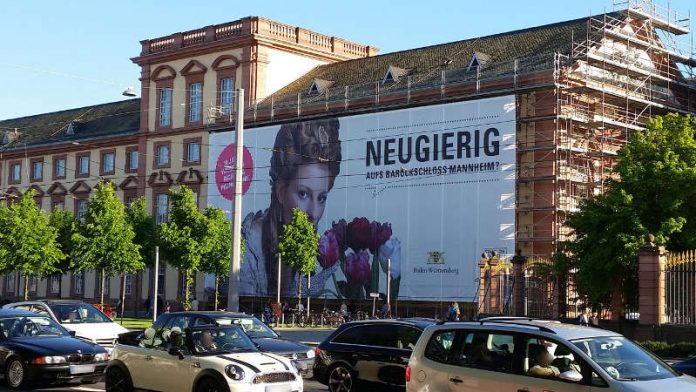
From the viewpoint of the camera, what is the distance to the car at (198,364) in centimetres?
1487

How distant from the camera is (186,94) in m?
71.1

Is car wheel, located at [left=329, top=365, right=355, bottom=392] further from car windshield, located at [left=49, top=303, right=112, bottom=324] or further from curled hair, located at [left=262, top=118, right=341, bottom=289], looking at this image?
curled hair, located at [left=262, top=118, right=341, bottom=289]

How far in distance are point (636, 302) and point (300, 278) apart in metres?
25.1

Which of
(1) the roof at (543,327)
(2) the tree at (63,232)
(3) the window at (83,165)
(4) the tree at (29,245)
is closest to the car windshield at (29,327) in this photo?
(1) the roof at (543,327)

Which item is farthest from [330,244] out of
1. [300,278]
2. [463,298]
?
[463,298]

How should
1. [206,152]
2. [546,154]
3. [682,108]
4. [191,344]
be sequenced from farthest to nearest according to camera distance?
[206,152] < [682,108] < [546,154] < [191,344]

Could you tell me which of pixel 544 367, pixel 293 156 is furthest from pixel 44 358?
pixel 293 156

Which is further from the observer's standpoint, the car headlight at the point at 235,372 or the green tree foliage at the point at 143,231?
the green tree foliage at the point at 143,231

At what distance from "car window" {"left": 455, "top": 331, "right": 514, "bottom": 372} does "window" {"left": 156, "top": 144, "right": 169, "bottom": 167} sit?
2398 inches

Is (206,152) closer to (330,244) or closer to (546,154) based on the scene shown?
(330,244)

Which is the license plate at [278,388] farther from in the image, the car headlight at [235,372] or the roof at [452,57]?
the roof at [452,57]

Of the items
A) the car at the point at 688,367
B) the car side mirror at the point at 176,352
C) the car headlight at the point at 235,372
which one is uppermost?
the car side mirror at the point at 176,352

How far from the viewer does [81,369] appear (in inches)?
738

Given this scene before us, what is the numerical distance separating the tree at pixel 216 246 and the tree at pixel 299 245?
10.9ft
